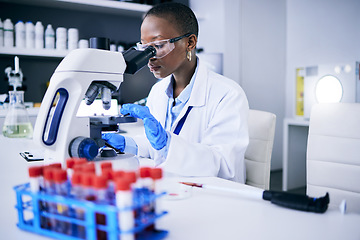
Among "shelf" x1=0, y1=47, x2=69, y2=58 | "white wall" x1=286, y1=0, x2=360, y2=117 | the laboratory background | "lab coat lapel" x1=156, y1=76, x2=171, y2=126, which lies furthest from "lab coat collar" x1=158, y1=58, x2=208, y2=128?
"white wall" x1=286, y1=0, x2=360, y2=117

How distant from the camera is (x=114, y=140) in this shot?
1.13 metres

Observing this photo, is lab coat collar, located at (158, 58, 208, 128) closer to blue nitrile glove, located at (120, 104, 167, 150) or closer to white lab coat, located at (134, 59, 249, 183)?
white lab coat, located at (134, 59, 249, 183)

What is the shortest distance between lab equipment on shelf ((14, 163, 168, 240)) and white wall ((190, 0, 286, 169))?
2.93 m

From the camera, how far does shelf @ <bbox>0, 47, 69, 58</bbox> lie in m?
2.41

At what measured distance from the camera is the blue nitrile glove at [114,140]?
1123 mm

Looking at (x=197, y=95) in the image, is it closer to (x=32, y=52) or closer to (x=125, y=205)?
(x=125, y=205)

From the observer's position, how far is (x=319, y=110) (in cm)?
123

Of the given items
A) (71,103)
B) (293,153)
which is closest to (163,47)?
(71,103)

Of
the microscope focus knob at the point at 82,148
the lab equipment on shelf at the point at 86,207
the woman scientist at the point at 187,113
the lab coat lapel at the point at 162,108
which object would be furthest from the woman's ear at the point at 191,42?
the lab equipment on shelf at the point at 86,207

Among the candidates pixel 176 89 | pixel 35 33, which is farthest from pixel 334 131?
pixel 35 33

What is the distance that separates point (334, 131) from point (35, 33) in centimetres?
229

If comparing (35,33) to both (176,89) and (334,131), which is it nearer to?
(176,89)

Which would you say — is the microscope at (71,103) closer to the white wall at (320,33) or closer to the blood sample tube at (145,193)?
the blood sample tube at (145,193)

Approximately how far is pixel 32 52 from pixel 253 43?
2.22 metres
